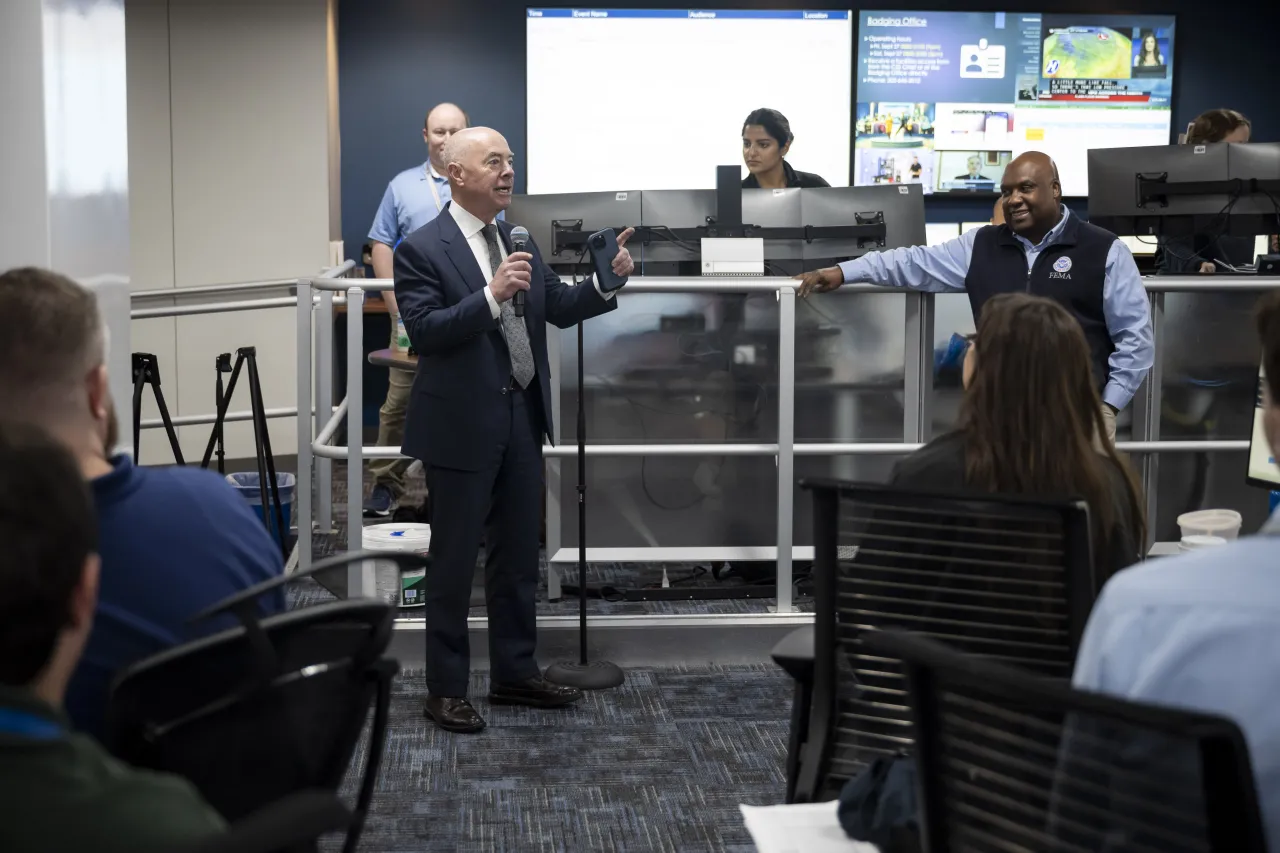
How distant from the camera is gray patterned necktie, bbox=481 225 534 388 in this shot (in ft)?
11.1

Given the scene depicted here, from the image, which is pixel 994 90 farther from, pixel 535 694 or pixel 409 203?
pixel 535 694

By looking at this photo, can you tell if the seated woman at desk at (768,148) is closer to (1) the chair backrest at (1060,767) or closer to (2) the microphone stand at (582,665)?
(2) the microphone stand at (582,665)

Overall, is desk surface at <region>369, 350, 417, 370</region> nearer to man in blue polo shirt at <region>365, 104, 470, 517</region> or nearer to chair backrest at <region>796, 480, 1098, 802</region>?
man in blue polo shirt at <region>365, 104, 470, 517</region>

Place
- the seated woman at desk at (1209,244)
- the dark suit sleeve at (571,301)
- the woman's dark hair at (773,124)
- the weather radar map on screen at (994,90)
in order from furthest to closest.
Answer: the weather radar map on screen at (994,90), the woman's dark hair at (773,124), the seated woman at desk at (1209,244), the dark suit sleeve at (571,301)

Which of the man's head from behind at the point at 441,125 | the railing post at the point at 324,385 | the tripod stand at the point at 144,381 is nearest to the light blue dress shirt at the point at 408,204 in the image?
the man's head from behind at the point at 441,125

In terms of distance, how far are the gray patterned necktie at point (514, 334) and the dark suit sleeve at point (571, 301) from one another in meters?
0.17

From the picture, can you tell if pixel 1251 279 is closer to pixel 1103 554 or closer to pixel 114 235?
pixel 1103 554

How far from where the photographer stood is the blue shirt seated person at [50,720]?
0.91m

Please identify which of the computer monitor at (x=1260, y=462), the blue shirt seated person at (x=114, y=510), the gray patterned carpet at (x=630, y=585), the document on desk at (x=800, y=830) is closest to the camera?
the blue shirt seated person at (x=114, y=510)

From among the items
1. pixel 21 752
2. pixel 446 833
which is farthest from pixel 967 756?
pixel 446 833

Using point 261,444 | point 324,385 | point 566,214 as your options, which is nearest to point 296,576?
point 566,214

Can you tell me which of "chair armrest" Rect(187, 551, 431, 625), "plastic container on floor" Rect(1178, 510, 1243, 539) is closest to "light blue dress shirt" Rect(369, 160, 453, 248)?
"plastic container on floor" Rect(1178, 510, 1243, 539)

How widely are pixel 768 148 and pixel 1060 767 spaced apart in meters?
4.43

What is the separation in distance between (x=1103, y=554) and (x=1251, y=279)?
238 cm
